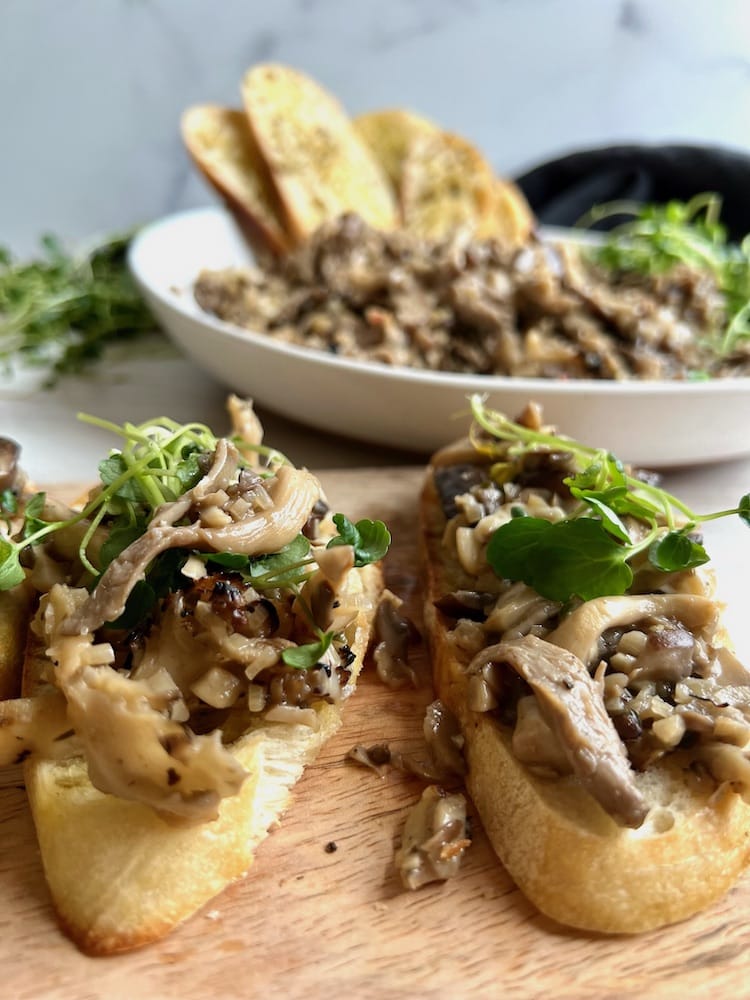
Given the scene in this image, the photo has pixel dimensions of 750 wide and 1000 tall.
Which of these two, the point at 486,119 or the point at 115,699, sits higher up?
the point at 115,699

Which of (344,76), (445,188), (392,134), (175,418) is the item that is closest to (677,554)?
(175,418)

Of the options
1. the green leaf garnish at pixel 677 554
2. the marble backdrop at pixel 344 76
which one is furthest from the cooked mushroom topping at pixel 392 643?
the marble backdrop at pixel 344 76

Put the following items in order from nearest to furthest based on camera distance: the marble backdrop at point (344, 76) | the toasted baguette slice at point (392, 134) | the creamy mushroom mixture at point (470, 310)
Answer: the creamy mushroom mixture at point (470, 310)
the toasted baguette slice at point (392, 134)
the marble backdrop at point (344, 76)

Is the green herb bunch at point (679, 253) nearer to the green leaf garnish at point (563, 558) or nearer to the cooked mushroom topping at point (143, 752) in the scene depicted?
the green leaf garnish at point (563, 558)

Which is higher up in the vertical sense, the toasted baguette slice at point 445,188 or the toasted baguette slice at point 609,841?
the toasted baguette slice at point 609,841

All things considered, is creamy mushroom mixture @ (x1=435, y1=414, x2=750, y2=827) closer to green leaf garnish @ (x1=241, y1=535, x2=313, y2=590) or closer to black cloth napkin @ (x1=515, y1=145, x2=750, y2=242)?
green leaf garnish @ (x1=241, y1=535, x2=313, y2=590)

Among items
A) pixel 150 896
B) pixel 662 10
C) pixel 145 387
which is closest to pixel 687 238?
pixel 145 387

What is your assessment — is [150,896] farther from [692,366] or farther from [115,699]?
[692,366]
